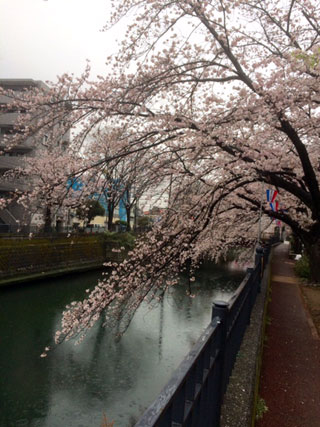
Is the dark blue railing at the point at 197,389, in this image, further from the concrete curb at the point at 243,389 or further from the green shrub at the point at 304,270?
the green shrub at the point at 304,270

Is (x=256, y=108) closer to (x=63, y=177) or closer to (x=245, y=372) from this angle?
(x=63, y=177)

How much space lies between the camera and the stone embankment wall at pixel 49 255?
48.6ft

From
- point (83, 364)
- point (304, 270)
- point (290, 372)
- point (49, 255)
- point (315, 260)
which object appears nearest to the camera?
point (290, 372)

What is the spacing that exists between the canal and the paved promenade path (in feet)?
7.84

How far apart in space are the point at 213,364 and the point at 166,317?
1048 cm

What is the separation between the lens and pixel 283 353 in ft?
15.1

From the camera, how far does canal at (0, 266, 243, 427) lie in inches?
252

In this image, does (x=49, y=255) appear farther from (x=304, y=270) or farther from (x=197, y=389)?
(x=197, y=389)

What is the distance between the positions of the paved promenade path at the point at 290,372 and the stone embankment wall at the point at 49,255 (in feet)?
27.9

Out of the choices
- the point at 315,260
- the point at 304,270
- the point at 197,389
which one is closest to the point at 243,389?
the point at 197,389

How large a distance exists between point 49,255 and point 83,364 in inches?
401

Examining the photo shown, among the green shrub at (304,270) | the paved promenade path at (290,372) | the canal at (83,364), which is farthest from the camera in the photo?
the green shrub at (304,270)

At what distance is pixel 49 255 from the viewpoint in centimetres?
1748

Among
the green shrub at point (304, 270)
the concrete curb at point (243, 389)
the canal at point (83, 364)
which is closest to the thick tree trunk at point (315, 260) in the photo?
the concrete curb at point (243, 389)
